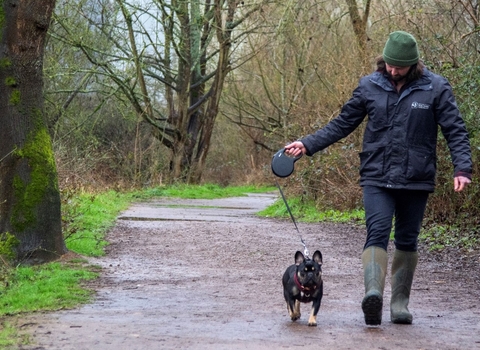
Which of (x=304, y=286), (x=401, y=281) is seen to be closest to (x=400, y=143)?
(x=401, y=281)

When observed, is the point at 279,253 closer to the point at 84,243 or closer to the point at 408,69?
the point at 84,243

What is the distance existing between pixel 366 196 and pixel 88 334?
2.28 m

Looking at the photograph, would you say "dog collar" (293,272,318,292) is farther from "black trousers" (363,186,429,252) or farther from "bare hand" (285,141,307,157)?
"bare hand" (285,141,307,157)

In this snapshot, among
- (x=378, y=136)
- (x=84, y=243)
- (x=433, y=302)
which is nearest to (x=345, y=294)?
(x=433, y=302)

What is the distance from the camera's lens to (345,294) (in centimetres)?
827

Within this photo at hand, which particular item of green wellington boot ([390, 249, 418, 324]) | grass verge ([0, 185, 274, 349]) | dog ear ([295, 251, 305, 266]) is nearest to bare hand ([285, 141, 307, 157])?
dog ear ([295, 251, 305, 266])

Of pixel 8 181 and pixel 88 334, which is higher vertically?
pixel 8 181

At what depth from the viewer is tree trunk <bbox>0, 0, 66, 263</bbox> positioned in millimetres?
9094

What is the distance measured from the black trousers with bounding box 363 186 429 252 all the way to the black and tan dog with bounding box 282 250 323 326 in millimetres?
491

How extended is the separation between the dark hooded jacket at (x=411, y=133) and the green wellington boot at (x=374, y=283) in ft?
1.75

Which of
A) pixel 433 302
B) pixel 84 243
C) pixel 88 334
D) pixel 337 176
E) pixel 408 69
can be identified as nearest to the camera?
pixel 88 334

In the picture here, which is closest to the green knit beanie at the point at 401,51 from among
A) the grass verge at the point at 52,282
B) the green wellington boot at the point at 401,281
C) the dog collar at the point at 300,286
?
the green wellington boot at the point at 401,281

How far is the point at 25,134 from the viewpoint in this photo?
30.5ft

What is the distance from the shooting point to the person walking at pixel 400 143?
635cm
